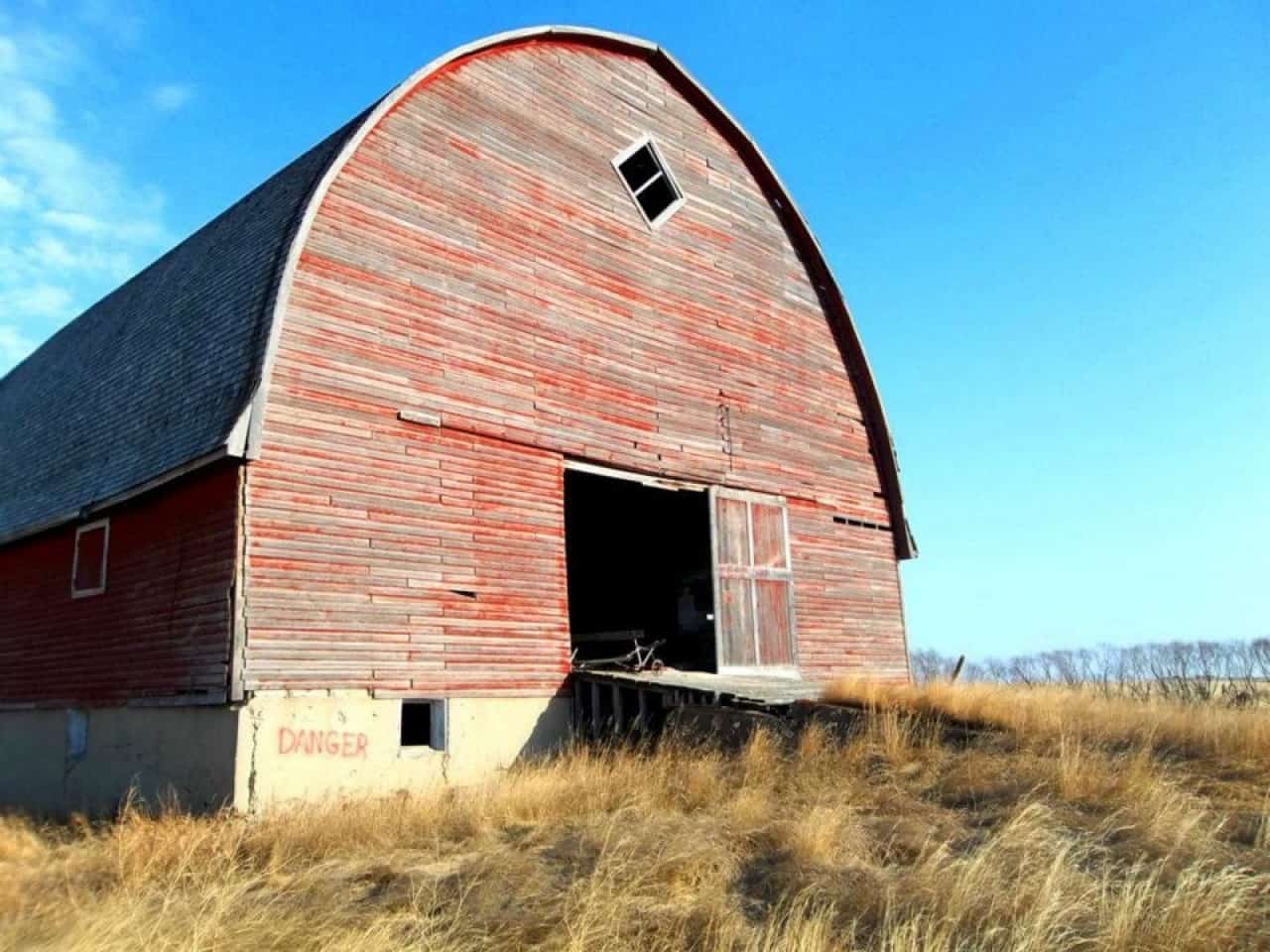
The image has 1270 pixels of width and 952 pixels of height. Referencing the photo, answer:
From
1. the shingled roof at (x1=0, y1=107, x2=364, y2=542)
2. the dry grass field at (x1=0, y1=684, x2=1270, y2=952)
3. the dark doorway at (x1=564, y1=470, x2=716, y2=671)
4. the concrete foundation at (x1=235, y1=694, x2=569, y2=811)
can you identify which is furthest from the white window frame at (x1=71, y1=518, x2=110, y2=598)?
the dark doorway at (x1=564, y1=470, x2=716, y2=671)

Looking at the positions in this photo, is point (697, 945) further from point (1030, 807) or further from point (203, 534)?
point (203, 534)

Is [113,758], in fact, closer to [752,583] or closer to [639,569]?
[752,583]

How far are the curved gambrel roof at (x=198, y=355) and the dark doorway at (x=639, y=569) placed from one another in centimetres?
420

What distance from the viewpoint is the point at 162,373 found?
14.2 m

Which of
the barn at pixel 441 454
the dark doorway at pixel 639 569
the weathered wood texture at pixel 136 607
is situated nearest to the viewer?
the weathered wood texture at pixel 136 607

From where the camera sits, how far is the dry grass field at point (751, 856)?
6.58 m

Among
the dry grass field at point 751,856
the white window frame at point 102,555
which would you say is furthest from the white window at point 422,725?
the white window frame at point 102,555

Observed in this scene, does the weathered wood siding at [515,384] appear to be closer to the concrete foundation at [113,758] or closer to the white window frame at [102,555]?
the concrete foundation at [113,758]

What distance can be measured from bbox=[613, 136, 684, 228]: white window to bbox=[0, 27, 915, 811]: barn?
59mm

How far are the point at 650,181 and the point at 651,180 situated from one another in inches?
1.7

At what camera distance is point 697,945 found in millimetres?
6672

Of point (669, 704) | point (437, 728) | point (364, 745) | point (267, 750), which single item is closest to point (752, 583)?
point (669, 704)

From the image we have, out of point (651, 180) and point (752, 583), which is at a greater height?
point (651, 180)

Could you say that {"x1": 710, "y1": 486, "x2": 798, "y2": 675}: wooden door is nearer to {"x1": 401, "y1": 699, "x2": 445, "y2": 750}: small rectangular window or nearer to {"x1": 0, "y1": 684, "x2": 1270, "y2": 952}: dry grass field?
{"x1": 0, "y1": 684, "x2": 1270, "y2": 952}: dry grass field
